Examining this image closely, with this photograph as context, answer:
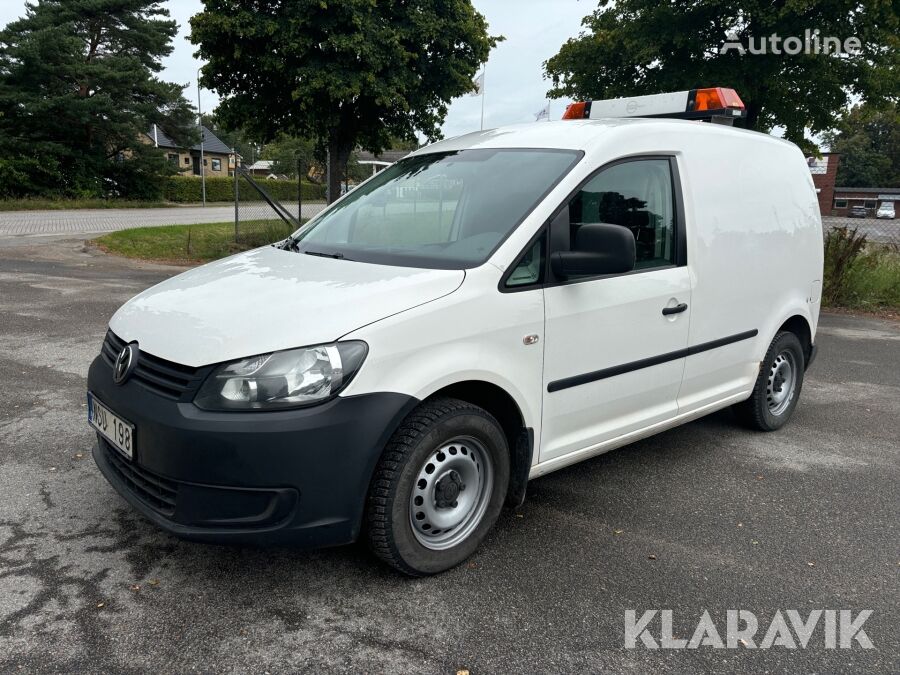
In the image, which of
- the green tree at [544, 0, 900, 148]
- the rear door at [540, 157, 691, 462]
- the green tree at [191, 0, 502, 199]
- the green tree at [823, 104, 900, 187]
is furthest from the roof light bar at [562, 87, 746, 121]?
the green tree at [823, 104, 900, 187]

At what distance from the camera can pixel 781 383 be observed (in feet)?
16.0

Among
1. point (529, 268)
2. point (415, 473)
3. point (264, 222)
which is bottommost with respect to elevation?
point (415, 473)

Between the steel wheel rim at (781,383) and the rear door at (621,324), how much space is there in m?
1.29

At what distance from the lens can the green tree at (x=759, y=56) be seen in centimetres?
970

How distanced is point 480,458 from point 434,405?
402 mm

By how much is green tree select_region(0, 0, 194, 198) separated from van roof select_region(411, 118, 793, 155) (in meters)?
35.1

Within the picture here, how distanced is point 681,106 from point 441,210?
2030 millimetres

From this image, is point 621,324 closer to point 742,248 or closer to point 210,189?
point 742,248

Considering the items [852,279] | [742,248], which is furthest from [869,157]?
[742,248]

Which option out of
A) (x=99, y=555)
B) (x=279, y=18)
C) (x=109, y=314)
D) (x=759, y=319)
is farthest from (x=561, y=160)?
(x=279, y=18)

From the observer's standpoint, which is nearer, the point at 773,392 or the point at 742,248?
the point at 742,248

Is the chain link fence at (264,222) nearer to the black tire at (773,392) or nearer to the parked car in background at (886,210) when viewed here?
the black tire at (773,392)

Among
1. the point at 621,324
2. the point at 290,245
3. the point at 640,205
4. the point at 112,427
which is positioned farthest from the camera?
the point at 290,245

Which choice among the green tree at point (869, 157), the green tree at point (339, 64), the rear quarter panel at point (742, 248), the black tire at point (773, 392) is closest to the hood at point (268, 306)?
the rear quarter panel at point (742, 248)
